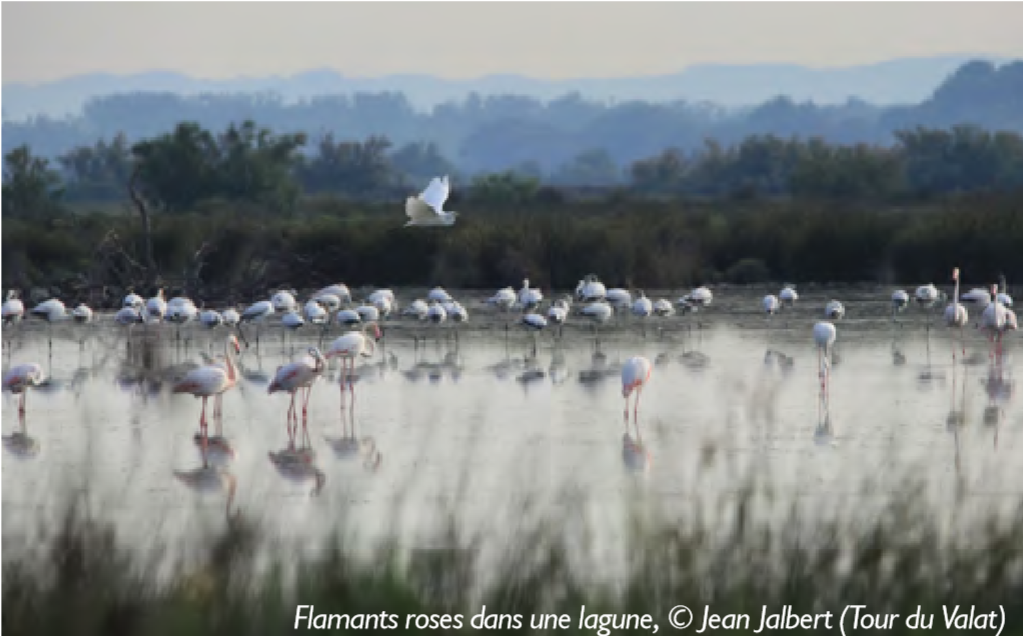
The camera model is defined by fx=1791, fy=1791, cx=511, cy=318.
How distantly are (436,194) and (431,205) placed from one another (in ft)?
0.63

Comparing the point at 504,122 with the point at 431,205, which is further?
the point at 504,122

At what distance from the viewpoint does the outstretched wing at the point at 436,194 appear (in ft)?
50.5

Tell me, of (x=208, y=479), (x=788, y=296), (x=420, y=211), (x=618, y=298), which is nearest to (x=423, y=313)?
(x=618, y=298)

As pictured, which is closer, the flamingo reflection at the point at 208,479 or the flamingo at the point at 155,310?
the flamingo reflection at the point at 208,479

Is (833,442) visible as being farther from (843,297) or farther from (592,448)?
(843,297)

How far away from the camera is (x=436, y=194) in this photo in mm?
15539

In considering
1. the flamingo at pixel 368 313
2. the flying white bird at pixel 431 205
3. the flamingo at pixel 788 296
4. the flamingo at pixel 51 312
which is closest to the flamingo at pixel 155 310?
the flamingo at pixel 51 312

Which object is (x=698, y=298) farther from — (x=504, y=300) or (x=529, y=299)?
(x=504, y=300)

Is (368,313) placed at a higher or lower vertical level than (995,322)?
lower

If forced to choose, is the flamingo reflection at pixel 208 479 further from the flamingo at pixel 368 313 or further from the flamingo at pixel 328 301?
the flamingo at pixel 328 301

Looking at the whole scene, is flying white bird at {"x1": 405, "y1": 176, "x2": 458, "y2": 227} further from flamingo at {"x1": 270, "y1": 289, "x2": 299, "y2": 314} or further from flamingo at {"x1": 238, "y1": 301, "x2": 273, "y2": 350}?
flamingo at {"x1": 270, "y1": 289, "x2": 299, "y2": 314}

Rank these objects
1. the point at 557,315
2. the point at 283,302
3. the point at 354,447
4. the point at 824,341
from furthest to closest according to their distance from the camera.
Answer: the point at 283,302
the point at 557,315
the point at 824,341
the point at 354,447

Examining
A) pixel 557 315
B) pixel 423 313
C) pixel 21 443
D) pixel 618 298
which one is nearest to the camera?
pixel 21 443

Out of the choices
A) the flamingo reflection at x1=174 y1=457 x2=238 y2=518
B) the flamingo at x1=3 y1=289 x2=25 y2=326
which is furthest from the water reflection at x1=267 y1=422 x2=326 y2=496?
the flamingo at x1=3 y1=289 x2=25 y2=326
